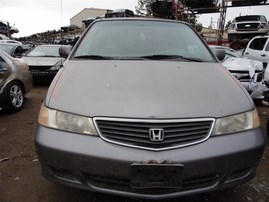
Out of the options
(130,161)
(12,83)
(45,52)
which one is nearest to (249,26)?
(45,52)

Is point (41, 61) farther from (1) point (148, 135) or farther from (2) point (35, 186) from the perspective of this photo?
(1) point (148, 135)

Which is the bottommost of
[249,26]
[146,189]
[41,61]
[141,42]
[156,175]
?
[41,61]

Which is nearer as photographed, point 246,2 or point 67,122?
point 67,122

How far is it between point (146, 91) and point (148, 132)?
0.41m

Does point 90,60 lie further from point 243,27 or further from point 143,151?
point 243,27

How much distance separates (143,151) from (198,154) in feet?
1.27

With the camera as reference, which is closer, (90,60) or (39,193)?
(39,193)

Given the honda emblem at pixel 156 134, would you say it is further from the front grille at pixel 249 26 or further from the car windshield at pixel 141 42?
the front grille at pixel 249 26

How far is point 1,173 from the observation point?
3.32m

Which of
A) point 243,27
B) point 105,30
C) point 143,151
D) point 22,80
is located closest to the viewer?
point 143,151

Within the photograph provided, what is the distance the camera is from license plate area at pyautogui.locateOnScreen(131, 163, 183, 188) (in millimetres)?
2188

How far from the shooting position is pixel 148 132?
88.8 inches

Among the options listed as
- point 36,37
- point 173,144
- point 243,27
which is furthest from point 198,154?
point 36,37

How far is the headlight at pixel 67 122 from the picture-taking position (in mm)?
2333
